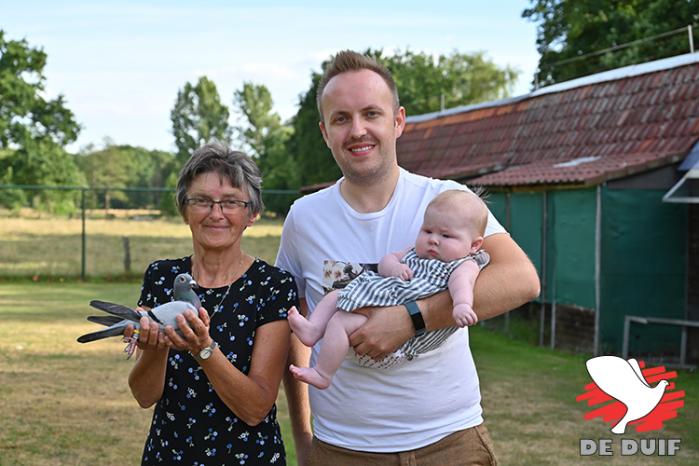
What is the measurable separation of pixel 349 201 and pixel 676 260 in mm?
9306

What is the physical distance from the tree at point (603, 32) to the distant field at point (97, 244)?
940cm

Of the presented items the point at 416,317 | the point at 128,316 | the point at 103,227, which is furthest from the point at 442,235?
the point at 103,227

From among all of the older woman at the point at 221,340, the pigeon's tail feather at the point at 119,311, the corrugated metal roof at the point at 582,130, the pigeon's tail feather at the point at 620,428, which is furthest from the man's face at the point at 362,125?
the corrugated metal roof at the point at 582,130

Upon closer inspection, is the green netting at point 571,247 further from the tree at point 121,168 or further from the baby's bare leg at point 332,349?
the tree at point 121,168

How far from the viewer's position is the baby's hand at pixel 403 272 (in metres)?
2.86

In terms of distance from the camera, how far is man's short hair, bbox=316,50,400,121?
10.1ft

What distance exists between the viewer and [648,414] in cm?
809

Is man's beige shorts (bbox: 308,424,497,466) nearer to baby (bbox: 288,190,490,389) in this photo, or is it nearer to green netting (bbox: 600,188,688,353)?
baby (bbox: 288,190,490,389)

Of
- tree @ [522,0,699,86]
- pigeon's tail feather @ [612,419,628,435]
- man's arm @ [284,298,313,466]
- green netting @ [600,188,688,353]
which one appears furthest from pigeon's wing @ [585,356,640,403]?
tree @ [522,0,699,86]

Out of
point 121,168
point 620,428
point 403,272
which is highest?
point 121,168

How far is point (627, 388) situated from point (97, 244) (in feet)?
67.5

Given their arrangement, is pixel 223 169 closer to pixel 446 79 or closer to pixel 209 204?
pixel 209 204

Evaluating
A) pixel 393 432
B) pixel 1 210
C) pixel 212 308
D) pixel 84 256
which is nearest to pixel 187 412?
pixel 212 308

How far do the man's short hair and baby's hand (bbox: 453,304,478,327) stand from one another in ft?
2.42
